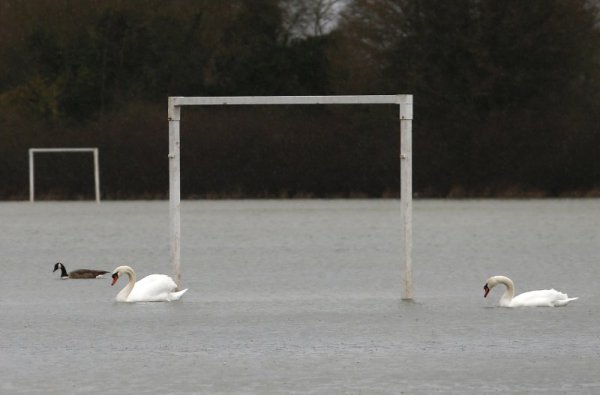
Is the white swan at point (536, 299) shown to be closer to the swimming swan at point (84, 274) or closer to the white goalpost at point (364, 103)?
the white goalpost at point (364, 103)

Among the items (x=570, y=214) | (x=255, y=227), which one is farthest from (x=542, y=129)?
(x=255, y=227)

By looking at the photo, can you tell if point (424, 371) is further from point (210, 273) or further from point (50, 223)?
point (50, 223)

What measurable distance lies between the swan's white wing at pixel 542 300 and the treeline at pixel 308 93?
35.0 meters

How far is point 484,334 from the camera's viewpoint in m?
15.2

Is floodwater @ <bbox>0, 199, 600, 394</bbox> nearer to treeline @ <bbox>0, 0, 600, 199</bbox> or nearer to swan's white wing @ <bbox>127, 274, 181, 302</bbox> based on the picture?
swan's white wing @ <bbox>127, 274, 181, 302</bbox>

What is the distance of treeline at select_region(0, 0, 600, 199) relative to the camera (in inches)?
2100

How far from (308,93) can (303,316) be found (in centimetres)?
4395

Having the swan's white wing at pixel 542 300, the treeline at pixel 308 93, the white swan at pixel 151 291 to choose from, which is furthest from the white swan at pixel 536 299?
the treeline at pixel 308 93

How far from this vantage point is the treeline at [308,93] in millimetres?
53344

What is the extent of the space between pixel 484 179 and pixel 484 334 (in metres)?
38.2

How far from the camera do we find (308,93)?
6066 cm

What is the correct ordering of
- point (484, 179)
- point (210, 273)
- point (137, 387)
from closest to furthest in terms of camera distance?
point (137, 387), point (210, 273), point (484, 179)

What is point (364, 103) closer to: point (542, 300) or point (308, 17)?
point (542, 300)

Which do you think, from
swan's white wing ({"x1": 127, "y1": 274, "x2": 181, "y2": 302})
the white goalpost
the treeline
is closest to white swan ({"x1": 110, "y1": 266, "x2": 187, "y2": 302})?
swan's white wing ({"x1": 127, "y1": 274, "x2": 181, "y2": 302})
